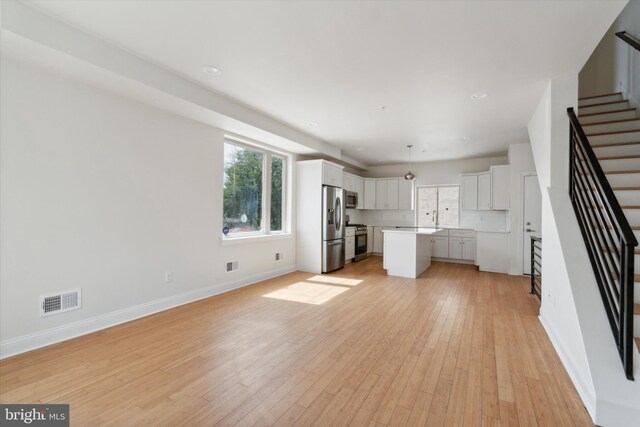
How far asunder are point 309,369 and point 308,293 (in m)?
2.28

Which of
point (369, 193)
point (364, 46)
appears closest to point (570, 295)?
point (364, 46)

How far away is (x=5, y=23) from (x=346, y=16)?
2498 mm

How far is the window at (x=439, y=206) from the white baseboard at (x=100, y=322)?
591cm

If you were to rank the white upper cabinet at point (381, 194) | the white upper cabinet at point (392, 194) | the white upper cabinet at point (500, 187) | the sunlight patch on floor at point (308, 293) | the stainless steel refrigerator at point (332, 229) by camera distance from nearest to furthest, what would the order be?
the sunlight patch on floor at point (308, 293) < the stainless steel refrigerator at point (332, 229) < the white upper cabinet at point (500, 187) < the white upper cabinet at point (392, 194) < the white upper cabinet at point (381, 194)

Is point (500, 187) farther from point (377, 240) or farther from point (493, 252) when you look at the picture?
point (377, 240)

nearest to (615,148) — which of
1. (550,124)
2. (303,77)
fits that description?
(550,124)

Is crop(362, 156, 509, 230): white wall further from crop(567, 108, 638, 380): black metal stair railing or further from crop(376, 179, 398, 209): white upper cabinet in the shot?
crop(567, 108, 638, 380): black metal stair railing

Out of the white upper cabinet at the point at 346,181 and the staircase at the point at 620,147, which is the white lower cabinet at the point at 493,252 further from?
the white upper cabinet at the point at 346,181

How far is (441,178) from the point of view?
8266 mm

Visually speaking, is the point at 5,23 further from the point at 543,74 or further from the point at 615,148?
the point at 615,148

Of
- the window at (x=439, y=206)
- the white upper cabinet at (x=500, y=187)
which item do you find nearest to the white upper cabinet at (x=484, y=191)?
the white upper cabinet at (x=500, y=187)

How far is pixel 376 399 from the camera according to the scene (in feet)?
Answer: 6.64

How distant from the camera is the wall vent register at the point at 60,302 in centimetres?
279

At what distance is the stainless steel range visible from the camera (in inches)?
309
